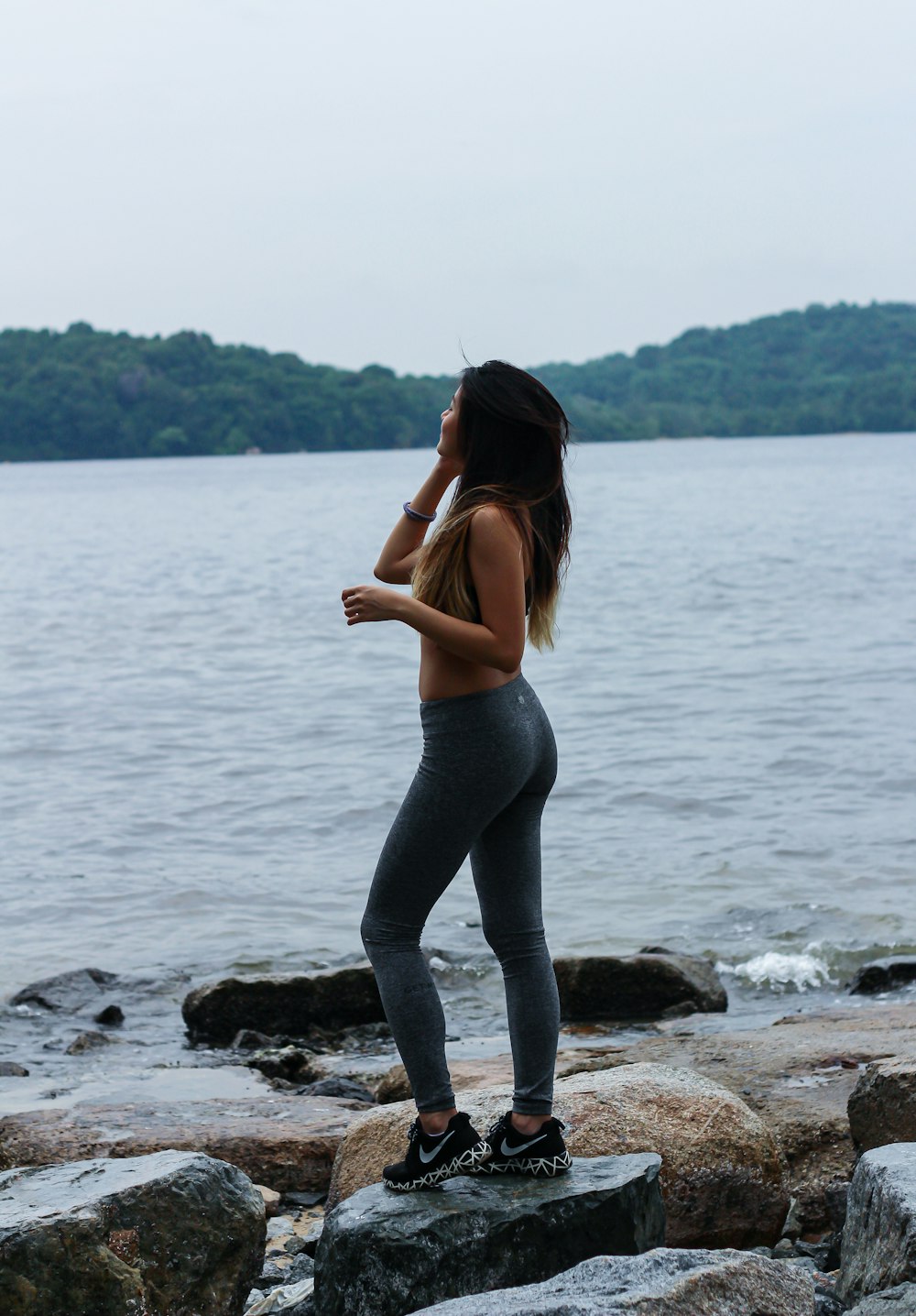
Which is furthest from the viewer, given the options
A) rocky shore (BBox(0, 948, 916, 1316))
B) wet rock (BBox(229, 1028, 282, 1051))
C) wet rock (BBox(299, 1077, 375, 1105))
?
wet rock (BBox(229, 1028, 282, 1051))

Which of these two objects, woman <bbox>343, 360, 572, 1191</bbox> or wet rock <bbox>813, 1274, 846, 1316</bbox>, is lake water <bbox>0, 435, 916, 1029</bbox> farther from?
woman <bbox>343, 360, 572, 1191</bbox>

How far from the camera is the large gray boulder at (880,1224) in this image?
3.46 metres

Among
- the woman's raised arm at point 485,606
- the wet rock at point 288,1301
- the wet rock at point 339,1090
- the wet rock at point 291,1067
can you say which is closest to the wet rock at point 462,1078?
the wet rock at point 339,1090

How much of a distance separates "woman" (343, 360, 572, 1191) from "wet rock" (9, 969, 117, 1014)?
567 cm

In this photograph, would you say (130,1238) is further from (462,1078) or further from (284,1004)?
(284,1004)

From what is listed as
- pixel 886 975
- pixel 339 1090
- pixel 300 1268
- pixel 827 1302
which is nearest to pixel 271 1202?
pixel 300 1268

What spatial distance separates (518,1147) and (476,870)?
0.74m

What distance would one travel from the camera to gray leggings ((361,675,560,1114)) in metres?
3.67

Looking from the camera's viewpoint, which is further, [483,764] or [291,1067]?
[291,1067]

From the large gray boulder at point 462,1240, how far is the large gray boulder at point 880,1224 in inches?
21.8

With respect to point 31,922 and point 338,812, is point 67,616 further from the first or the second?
point 31,922

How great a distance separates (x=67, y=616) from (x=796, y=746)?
17846 millimetres

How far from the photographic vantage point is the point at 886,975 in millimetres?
8828

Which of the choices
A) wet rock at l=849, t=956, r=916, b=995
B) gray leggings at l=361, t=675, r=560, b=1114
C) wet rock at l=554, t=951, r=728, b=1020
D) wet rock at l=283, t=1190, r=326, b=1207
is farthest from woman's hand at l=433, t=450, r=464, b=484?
wet rock at l=849, t=956, r=916, b=995
